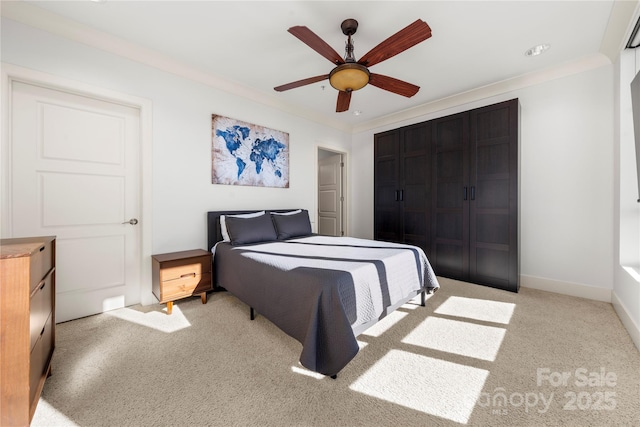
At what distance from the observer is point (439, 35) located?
243cm

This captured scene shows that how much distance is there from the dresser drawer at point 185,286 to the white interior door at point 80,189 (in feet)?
1.87

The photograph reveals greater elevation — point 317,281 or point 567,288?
point 317,281

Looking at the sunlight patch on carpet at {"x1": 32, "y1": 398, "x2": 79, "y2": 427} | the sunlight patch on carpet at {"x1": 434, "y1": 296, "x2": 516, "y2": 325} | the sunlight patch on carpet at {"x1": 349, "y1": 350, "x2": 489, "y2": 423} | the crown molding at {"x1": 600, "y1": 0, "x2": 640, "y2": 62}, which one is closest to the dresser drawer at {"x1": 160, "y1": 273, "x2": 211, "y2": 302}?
the sunlight patch on carpet at {"x1": 32, "y1": 398, "x2": 79, "y2": 427}

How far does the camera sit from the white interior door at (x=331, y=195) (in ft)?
17.6

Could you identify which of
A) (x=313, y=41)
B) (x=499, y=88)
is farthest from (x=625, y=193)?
(x=313, y=41)

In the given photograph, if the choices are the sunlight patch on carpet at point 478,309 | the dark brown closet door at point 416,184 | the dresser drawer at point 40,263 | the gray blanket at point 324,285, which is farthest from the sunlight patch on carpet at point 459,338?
the dresser drawer at point 40,263

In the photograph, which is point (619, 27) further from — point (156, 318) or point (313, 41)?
point (156, 318)

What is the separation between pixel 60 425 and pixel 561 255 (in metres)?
4.71

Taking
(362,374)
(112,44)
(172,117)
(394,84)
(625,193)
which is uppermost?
(112,44)

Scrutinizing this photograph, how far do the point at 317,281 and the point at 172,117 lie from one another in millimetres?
2661

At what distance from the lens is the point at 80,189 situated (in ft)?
7.90

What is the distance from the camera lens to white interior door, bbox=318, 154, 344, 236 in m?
5.36

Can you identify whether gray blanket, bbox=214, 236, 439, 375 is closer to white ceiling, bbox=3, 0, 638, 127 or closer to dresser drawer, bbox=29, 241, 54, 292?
dresser drawer, bbox=29, 241, 54, 292

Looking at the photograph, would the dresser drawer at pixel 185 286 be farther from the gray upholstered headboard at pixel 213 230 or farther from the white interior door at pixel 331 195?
the white interior door at pixel 331 195
